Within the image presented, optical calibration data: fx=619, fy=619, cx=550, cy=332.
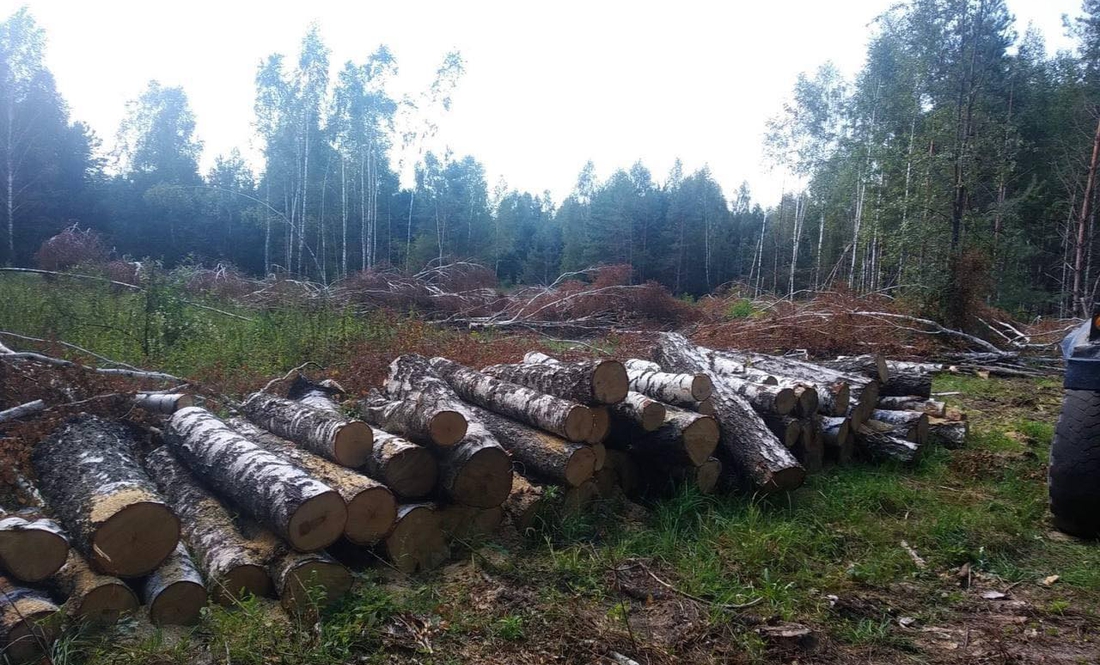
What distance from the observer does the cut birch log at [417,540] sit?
11.2 feet

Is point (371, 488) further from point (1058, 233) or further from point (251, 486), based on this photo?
point (1058, 233)

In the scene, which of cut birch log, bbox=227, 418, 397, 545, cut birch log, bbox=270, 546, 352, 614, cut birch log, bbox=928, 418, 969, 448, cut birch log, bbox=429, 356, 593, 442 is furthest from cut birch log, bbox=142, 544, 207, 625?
cut birch log, bbox=928, 418, 969, 448

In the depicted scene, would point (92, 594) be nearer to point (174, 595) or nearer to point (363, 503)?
point (174, 595)

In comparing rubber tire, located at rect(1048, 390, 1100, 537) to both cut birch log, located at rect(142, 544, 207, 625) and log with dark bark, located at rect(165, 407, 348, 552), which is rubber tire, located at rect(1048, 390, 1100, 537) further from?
cut birch log, located at rect(142, 544, 207, 625)

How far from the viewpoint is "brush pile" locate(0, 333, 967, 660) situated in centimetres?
278

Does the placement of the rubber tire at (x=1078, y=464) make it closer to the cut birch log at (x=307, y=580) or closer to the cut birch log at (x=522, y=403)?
the cut birch log at (x=522, y=403)

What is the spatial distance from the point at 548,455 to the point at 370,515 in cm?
127

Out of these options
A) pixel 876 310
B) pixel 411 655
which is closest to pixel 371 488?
pixel 411 655

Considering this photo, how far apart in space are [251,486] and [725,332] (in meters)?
9.32

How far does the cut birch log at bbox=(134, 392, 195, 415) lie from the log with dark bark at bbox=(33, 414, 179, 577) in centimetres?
72

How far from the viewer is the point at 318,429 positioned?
3967mm

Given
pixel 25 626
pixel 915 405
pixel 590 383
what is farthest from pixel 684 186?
pixel 25 626

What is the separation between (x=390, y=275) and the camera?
14.9 m

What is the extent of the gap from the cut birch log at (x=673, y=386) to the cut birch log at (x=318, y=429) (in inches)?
95.1
